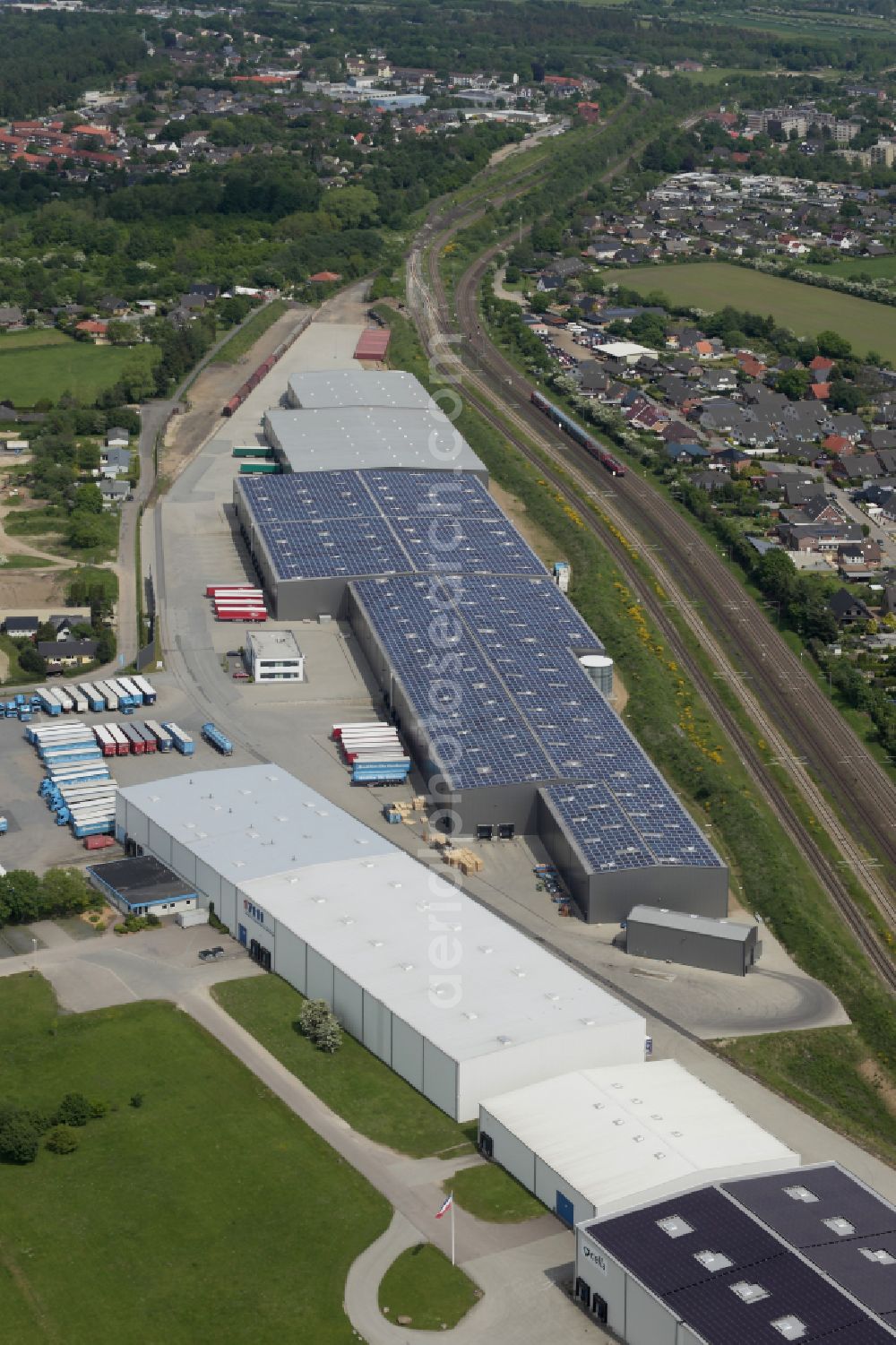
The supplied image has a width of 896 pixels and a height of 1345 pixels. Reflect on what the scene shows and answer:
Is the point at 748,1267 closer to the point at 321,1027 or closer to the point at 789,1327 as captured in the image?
the point at 789,1327

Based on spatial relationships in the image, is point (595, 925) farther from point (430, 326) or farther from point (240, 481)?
point (430, 326)

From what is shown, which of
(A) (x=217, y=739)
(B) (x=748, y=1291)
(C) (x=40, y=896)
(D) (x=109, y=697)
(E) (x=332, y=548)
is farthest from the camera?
(E) (x=332, y=548)

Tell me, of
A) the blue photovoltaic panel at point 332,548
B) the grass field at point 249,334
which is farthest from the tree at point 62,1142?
the grass field at point 249,334

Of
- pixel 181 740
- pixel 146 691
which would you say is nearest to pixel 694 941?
pixel 181 740

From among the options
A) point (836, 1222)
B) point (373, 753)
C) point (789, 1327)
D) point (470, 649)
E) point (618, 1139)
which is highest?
point (470, 649)

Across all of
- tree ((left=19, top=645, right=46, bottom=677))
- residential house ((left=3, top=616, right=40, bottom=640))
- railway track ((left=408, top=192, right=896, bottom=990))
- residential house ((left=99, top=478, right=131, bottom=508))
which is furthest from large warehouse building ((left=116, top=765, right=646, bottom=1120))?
residential house ((left=99, top=478, right=131, bottom=508))

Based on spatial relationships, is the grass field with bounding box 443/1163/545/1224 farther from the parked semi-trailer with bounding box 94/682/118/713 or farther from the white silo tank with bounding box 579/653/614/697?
the parked semi-trailer with bounding box 94/682/118/713
